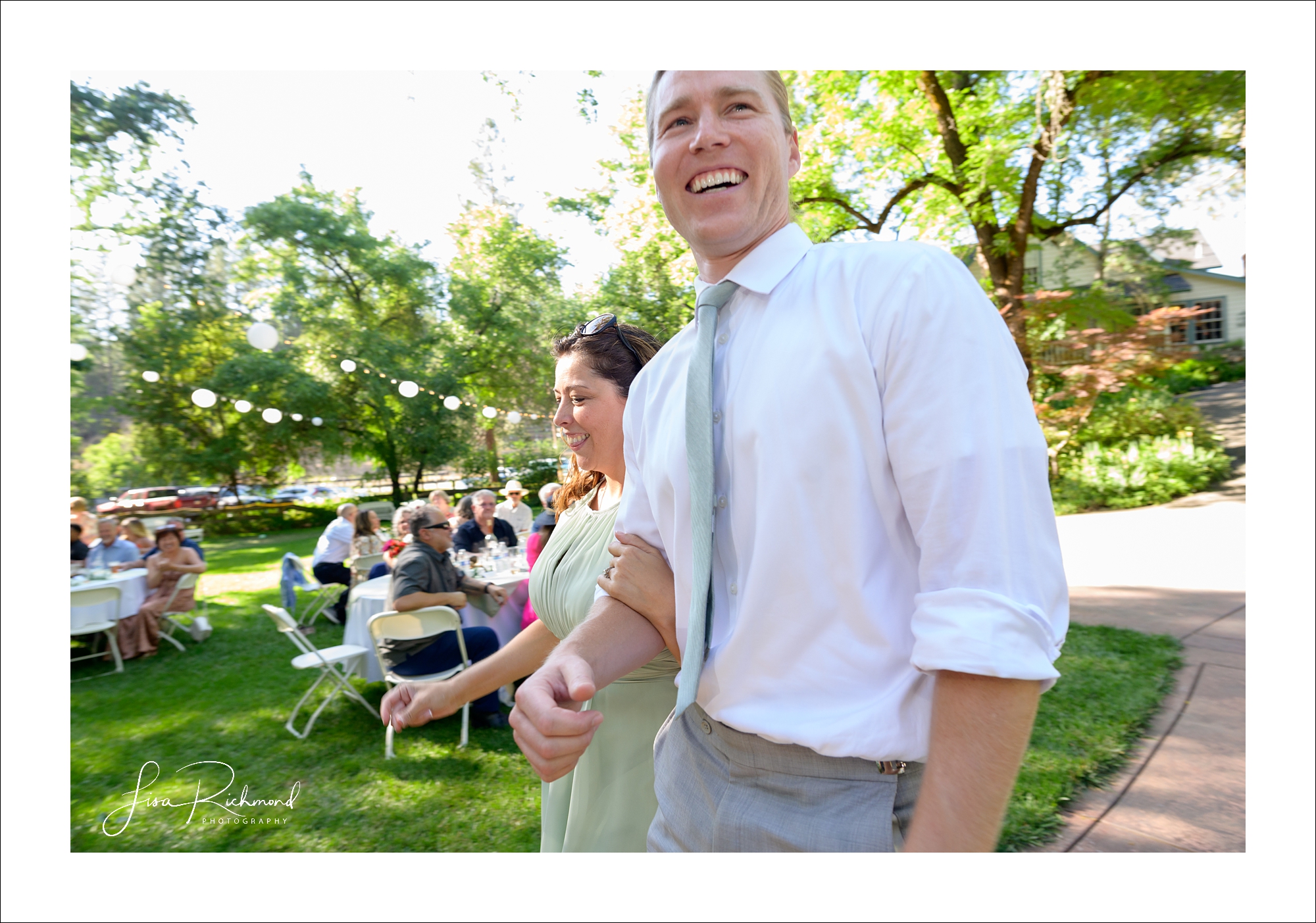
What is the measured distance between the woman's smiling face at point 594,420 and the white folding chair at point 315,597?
7.17m

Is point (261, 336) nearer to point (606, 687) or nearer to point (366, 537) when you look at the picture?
point (366, 537)

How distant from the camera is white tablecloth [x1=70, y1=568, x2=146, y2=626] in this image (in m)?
6.67

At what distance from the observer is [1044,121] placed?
671cm

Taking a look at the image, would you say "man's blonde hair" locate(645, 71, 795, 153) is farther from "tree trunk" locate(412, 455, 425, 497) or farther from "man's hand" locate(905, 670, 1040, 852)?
"tree trunk" locate(412, 455, 425, 497)

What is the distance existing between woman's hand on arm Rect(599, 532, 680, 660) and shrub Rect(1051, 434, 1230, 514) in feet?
33.2

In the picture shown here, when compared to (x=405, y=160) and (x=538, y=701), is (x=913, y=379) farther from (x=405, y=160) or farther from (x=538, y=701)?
(x=405, y=160)

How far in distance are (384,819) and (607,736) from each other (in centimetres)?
256

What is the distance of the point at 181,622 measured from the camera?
8281 millimetres

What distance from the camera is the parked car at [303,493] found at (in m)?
16.8

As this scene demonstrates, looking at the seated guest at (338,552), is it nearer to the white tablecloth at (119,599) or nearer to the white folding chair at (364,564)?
the white folding chair at (364,564)

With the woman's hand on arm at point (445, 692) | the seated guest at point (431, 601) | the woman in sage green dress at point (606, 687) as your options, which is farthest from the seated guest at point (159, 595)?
the woman's hand on arm at point (445, 692)

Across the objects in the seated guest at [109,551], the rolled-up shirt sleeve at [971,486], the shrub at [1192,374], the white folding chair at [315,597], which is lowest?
the white folding chair at [315,597]

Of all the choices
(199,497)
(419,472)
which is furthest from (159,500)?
(419,472)


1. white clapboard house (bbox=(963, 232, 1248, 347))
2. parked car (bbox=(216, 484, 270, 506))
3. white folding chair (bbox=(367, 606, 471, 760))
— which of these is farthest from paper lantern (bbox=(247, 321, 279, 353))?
white clapboard house (bbox=(963, 232, 1248, 347))
